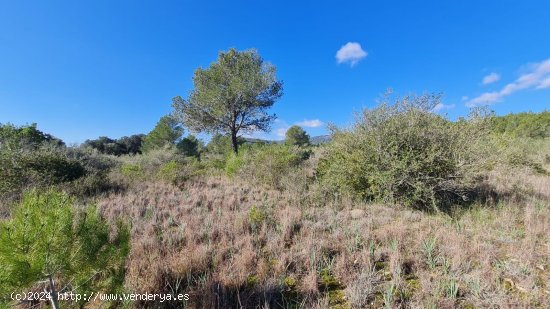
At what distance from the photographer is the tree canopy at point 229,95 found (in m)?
16.7

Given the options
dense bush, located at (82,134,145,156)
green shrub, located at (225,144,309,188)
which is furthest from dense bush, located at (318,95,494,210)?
dense bush, located at (82,134,145,156)

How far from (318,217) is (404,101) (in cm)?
348

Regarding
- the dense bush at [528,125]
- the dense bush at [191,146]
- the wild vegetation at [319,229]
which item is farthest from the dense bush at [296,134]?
the wild vegetation at [319,229]

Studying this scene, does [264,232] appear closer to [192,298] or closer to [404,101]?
[192,298]

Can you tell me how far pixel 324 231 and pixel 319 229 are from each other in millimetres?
88

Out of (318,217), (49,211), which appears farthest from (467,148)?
(49,211)

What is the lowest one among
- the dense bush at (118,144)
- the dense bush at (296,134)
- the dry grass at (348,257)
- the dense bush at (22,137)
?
the dry grass at (348,257)

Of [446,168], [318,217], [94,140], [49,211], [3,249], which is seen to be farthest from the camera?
[94,140]

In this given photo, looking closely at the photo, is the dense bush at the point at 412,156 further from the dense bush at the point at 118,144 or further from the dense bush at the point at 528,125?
the dense bush at the point at 118,144

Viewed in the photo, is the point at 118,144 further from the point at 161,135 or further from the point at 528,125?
the point at 528,125

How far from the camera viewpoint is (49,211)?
1.67 meters

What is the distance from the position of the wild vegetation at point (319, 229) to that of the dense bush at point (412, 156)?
0.03 m

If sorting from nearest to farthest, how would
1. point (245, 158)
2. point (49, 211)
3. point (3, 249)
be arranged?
point (3, 249) < point (49, 211) < point (245, 158)

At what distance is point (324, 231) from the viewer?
403 centimetres
